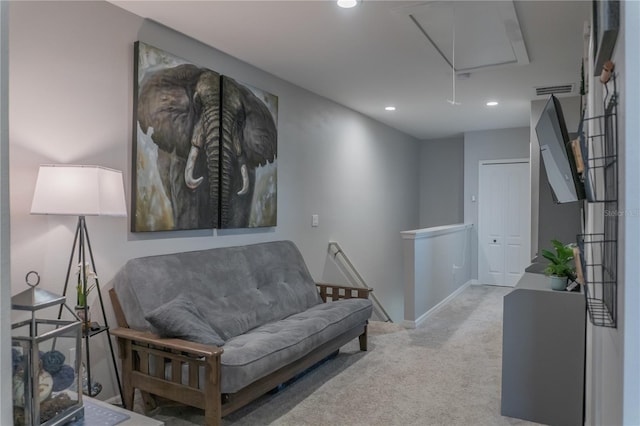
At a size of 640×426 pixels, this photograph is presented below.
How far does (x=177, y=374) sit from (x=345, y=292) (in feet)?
6.23

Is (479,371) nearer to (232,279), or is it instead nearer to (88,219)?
(232,279)

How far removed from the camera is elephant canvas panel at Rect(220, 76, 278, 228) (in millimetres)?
3400

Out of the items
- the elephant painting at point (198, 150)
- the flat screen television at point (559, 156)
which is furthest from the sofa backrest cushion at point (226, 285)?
the flat screen television at point (559, 156)

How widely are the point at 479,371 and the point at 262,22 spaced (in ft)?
9.93

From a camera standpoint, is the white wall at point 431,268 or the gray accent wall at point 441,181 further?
the gray accent wall at point 441,181

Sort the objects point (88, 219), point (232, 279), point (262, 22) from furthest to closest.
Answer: point (232, 279), point (262, 22), point (88, 219)

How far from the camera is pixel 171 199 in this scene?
295cm

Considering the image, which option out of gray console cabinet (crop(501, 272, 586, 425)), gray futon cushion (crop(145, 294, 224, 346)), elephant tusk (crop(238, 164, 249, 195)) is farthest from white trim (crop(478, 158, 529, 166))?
gray futon cushion (crop(145, 294, 224, 346))

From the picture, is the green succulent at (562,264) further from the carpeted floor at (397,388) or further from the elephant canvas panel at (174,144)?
the elephant canvas panel at (174,144)

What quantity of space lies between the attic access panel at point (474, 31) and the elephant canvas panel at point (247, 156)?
150 cm

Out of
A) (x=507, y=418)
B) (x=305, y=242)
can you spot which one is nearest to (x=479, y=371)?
(x=507, y=418)

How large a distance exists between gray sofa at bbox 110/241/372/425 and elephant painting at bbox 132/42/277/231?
302mm

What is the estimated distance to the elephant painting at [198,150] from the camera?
2.79 m

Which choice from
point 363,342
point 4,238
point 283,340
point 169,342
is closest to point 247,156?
point 283,340
